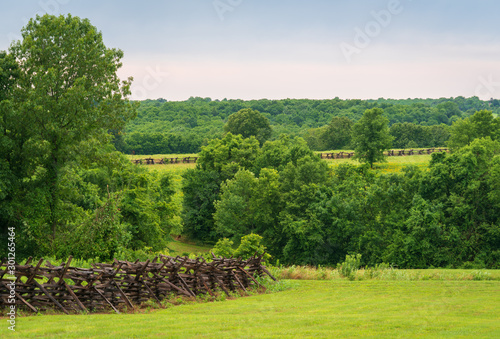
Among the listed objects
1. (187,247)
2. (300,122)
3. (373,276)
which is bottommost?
(187,247)

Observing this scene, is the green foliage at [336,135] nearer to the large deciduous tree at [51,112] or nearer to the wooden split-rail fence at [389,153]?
the wooden split-rail fence at [389,153]

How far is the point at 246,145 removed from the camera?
66.9m

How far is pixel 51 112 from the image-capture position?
974 inches

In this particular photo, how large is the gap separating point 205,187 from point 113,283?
167 ft

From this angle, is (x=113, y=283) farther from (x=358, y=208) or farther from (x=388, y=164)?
(x=388, y=164)

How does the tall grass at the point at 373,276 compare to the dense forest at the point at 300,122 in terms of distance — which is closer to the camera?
the tall grass at the point at 373,276

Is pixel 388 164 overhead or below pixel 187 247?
overhead

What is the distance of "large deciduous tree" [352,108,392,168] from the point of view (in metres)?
71.0

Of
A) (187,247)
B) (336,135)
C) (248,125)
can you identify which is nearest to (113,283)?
(187,247)

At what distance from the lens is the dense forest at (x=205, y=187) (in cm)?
2495

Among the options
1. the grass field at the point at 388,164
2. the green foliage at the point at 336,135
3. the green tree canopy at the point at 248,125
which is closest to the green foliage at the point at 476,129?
the grass field at the point at 388,164

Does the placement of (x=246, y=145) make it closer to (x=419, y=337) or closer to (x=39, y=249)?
(x=39, y=249)

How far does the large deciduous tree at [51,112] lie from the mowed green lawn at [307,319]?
13811mm

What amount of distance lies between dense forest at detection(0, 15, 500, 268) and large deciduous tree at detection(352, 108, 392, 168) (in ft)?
0.69
